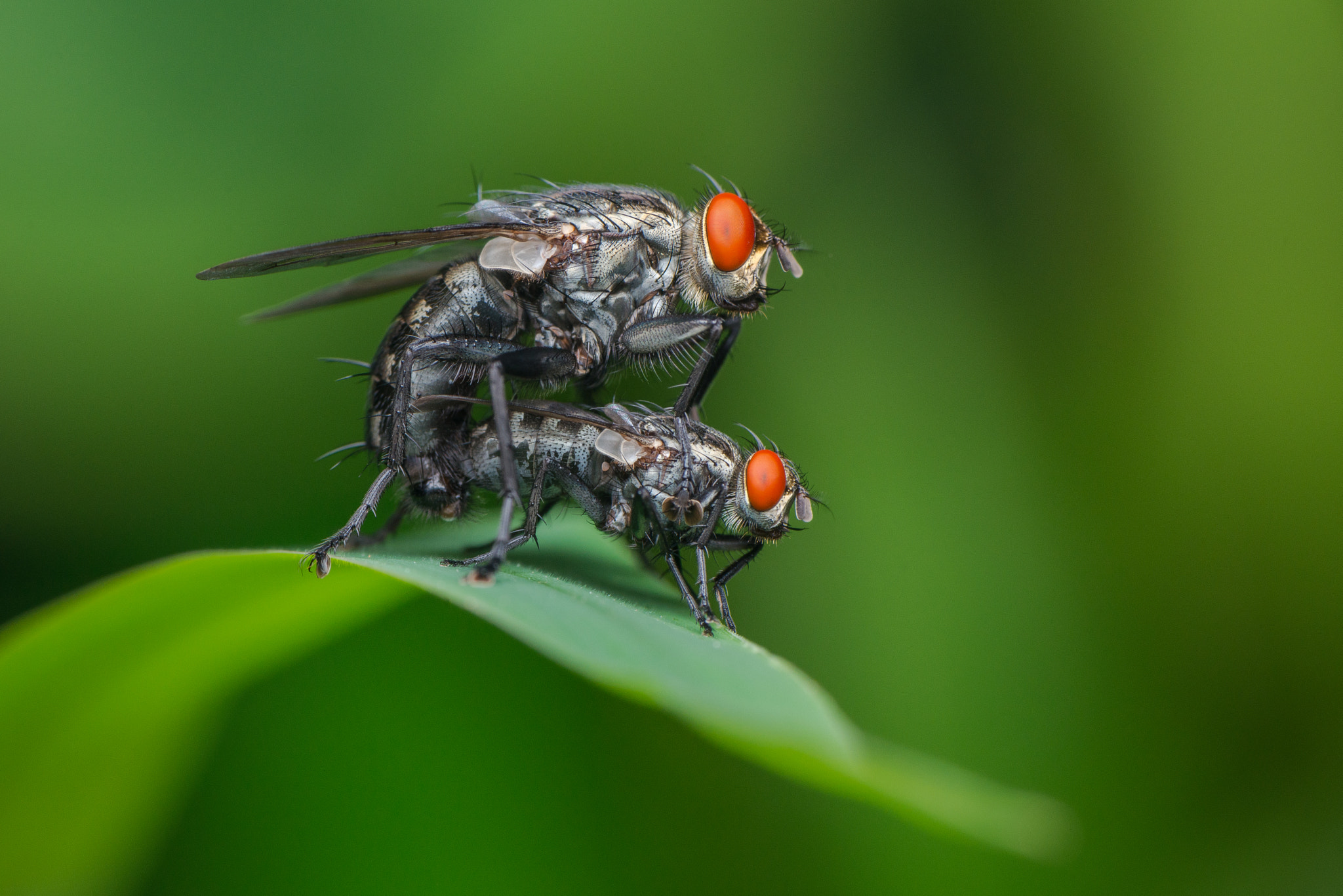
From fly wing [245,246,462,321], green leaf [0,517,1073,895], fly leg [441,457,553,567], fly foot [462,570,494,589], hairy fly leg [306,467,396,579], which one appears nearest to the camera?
green leaf [0,517,1073,895]

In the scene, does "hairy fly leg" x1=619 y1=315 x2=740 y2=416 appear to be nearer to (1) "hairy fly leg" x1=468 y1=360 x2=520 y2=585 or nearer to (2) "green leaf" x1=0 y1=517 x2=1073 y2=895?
(1) "hairy fly leg" x1=468 y1=360 x2=520 y2=585

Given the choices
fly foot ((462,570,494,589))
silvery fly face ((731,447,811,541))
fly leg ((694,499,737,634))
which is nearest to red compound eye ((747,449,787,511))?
silvery fly face ((731,447,811,541))

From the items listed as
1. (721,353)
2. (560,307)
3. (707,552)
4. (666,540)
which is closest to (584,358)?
(560,307)

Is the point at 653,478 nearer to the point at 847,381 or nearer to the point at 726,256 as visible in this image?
the point at 726,256

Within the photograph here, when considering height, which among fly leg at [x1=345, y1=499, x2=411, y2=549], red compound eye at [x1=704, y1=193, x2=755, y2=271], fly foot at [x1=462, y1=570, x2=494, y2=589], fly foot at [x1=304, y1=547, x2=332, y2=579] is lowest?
fly leg at [x1=345, y1=499, x2=411, y2=549]

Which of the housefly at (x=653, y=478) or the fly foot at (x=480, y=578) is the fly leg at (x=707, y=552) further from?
the fly foot at (x=480, y=578)

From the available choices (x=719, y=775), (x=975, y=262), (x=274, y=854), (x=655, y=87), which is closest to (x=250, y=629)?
(x=274, y=854)

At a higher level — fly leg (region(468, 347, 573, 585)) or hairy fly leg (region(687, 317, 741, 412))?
hairy fly leg (region(687, 317, 741, 412))
